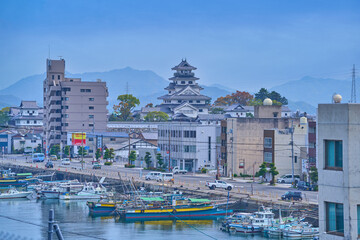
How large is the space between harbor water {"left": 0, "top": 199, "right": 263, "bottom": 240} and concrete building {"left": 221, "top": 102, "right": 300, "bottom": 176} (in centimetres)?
1584

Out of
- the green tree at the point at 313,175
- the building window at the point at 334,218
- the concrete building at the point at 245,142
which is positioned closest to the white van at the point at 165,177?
the concrete building at the point at 245,142

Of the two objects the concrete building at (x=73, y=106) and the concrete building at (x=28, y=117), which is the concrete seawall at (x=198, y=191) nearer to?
the concrete building at (x=73, y=106)

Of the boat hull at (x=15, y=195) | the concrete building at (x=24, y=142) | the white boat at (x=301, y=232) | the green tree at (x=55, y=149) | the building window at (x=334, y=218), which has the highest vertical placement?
the concrete building at (x=24, y=142)

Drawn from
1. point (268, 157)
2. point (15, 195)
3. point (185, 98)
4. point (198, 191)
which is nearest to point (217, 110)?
point (185, 98)

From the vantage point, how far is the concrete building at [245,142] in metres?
61.7

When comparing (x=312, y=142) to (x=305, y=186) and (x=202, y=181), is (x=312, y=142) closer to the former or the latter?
(x=305, y=186)

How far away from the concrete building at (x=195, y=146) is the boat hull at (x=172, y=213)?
18843 mm

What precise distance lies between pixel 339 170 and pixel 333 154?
14.1 inches

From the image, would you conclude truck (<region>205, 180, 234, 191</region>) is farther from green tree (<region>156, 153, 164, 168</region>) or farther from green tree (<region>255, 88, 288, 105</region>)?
green tree (<region>255, 88, 288, 105</region>)

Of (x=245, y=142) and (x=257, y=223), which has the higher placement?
(x=245, y=142)

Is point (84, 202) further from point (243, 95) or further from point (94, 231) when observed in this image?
point (243, 95)

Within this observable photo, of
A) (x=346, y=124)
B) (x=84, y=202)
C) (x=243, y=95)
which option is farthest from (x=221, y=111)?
(x=346, y=124)

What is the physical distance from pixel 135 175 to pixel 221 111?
75.7 m

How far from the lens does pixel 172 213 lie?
47.0m
